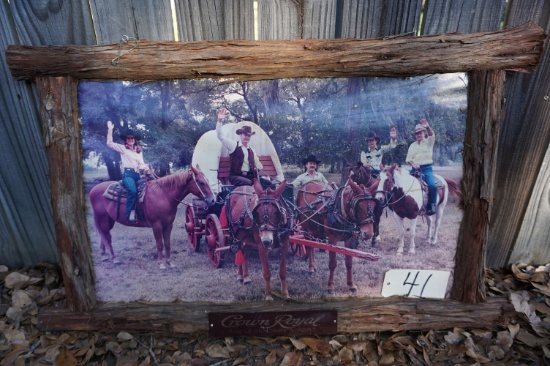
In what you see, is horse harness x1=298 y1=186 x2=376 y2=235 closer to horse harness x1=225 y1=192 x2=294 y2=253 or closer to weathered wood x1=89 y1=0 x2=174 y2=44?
horse harness x1=225 y1=192 x2=294 y2=253

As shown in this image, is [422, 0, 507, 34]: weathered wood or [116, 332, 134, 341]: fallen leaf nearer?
[422, 0, 507, 34]: weathered wood

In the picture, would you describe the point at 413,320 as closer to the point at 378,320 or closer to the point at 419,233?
the point at 378,320

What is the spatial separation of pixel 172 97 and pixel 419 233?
136cm

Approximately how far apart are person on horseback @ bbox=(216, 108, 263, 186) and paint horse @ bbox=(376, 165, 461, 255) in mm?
617

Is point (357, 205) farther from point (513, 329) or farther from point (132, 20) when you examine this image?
point (132, 20)

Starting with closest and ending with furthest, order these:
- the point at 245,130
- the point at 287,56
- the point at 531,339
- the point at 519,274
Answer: the point at 287,56 < the point at 245,130 < the point at 531,339 < the point at 519,274

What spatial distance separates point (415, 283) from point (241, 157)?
1096 millimetres

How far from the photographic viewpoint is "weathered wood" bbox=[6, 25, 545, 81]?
5.36ft

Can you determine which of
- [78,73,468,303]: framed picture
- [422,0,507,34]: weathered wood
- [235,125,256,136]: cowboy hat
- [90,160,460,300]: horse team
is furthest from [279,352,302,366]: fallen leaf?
[422,0,507,34]: weathered wood

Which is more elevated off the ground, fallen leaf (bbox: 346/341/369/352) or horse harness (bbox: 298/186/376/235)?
horse harness (bbox: 298/186/376/235)

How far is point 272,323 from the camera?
6.24ft

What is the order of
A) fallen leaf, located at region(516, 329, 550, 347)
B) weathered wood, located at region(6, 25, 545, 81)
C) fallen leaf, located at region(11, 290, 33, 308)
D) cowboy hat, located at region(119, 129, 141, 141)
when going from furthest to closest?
fallen leaf, located at region(11, 290, 33, 308)
fallen leaf, located at region(516, 329, 550, 347)
cowboy hat, located at region(119, 129, 141, 141)
weathered wood, located at region(6, 25, 545, 81)

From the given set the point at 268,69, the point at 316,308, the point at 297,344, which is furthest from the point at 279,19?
the point at 297,344

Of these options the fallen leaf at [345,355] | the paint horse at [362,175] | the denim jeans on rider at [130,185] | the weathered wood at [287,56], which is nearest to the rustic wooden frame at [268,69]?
the weathered wood at [287,56]
